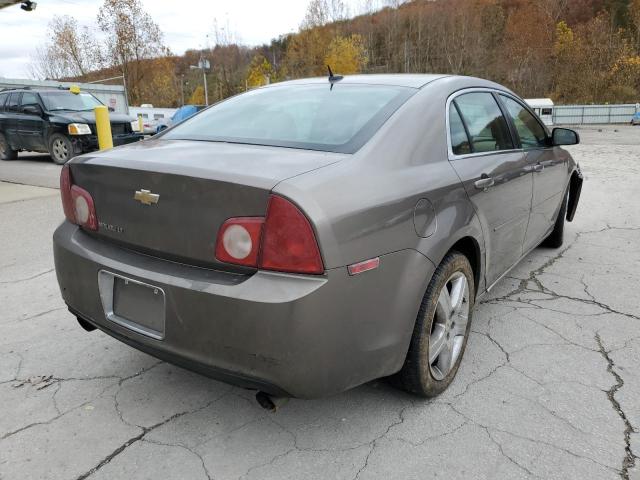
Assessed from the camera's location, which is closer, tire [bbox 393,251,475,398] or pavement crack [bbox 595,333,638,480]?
→ pavement crack [bbox 595,333,638,480]

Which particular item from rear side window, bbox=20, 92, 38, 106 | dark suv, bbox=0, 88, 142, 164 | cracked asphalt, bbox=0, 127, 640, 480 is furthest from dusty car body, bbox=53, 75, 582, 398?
rear side window, bbox=20, 92, 38, 106

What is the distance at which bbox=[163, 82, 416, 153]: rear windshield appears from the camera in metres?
2.23

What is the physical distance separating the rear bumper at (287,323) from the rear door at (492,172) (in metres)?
0.74

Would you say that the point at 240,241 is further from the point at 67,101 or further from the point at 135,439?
the point at 67,101

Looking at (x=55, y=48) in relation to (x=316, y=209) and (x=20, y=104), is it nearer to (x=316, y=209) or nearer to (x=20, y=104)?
(x=20, y=104)

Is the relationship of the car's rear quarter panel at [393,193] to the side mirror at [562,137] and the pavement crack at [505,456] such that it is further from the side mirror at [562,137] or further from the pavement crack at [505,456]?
the side mirror at [562,137]

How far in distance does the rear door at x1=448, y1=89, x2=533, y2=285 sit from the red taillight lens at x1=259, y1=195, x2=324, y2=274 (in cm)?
110

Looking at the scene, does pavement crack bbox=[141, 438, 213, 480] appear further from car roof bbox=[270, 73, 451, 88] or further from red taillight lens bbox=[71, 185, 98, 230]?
car roof bbox=[270, 73, 451, 88]

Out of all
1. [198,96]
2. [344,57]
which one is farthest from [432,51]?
[198,96]

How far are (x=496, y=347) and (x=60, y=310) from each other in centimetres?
293

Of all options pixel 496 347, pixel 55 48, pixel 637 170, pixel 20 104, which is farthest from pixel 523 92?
pixel 496 347

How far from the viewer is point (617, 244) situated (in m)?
5.06

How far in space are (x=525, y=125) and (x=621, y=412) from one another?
84.8 inches

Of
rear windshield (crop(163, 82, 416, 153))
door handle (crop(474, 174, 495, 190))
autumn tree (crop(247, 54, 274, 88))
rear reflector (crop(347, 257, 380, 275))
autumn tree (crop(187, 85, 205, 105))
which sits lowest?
rear reflector (crop(347, 257, 380, 275))
